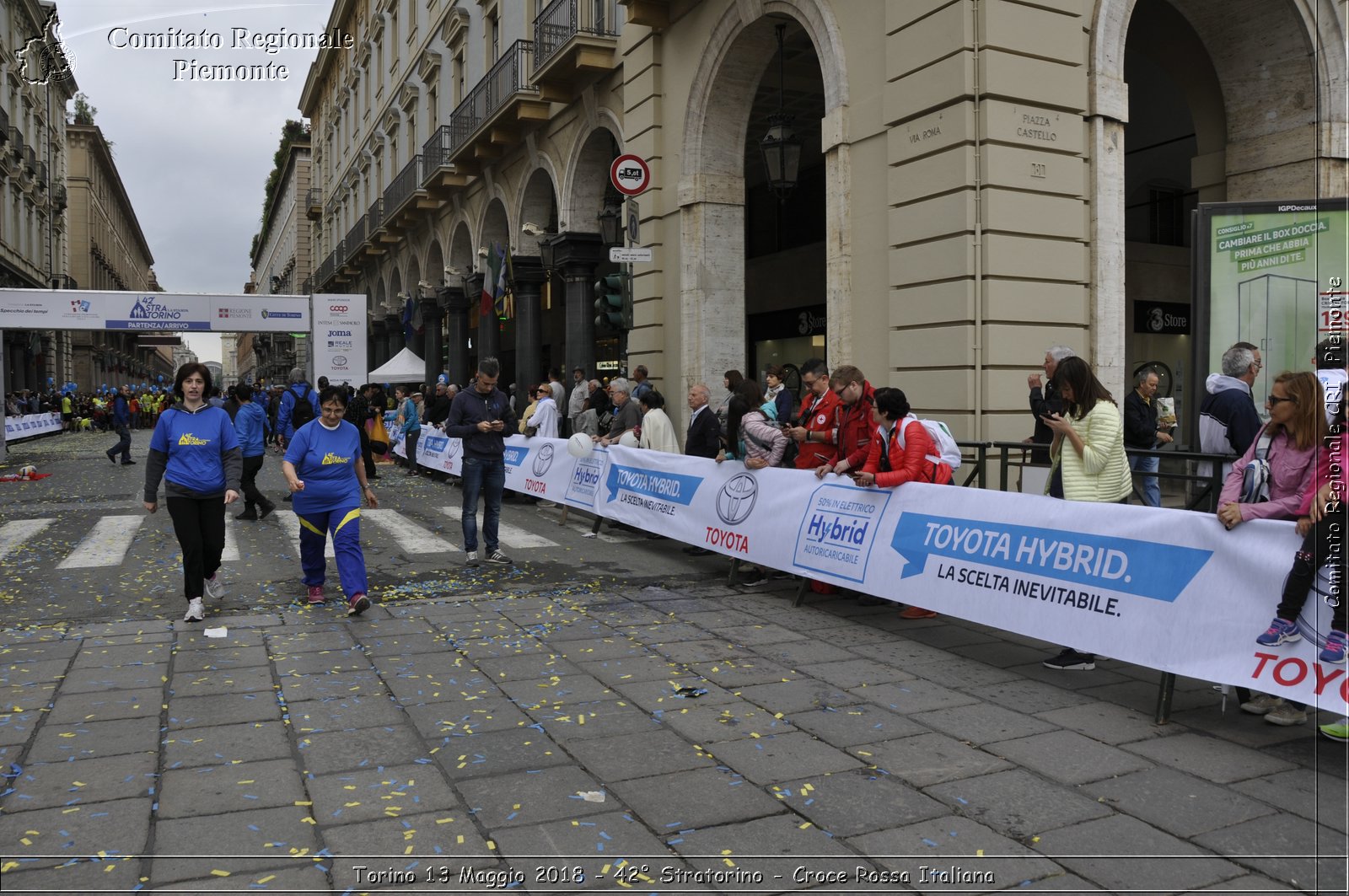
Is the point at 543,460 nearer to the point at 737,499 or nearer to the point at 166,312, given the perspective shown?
the point at 737,499

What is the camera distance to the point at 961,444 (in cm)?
999

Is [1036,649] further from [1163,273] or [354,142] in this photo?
[354,142]

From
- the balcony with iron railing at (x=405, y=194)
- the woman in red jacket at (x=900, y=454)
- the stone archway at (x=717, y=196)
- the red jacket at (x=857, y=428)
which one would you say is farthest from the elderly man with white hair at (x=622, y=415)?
the balcony with iron railing at (x=405, y=194)

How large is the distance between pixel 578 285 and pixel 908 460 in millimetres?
13592

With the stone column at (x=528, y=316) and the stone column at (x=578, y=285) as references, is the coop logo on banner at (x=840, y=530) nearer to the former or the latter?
the stone column at (x=578, y=285)

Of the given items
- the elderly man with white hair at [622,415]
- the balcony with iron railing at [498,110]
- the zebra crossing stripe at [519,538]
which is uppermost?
the balcony with iron railing at [498,110]

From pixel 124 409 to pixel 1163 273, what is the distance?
22245mm

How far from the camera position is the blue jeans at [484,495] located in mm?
9453

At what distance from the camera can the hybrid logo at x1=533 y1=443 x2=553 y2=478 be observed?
13219mm

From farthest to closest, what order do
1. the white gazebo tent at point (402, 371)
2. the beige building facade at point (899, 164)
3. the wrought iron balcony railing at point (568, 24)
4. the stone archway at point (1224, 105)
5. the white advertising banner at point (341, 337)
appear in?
1. the white gazebo tent at point (402, 371)
2. the white advertising banner at point (341, 337)
3. the wrought iron balcony railing at point (568, 24)
4. the stone archway at point (1224, 105)
5. the beige building facade at point (899, 164)

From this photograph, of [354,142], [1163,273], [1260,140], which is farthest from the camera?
[354,142]

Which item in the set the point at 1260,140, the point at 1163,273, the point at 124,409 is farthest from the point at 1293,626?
the point at 124,409

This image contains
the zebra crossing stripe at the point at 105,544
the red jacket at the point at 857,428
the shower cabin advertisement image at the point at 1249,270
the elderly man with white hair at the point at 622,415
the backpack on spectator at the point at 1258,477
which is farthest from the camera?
the elderly man with white hair at the point at 622,415

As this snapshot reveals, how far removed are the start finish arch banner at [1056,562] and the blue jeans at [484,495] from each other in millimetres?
2035
